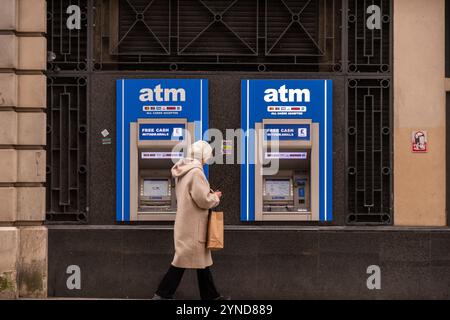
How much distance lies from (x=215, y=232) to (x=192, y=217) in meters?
0.30

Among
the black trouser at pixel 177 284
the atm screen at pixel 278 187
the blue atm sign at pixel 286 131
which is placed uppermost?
the blue atm sign at pixel 286 131

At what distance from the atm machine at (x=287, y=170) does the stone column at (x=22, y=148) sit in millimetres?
2639

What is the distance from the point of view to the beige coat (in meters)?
9.46

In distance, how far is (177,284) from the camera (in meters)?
9.55

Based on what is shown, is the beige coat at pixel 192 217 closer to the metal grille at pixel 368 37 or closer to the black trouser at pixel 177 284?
the black trouser at pixel 177 284

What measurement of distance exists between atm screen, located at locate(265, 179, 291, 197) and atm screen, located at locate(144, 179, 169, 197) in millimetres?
1254

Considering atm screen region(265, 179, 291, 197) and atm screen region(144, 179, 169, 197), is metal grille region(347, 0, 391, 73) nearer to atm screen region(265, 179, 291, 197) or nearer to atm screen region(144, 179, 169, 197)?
atm screen region(265, 179, 291, 197)

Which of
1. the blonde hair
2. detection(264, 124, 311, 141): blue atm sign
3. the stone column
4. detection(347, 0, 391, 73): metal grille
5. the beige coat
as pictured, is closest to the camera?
the beige coat

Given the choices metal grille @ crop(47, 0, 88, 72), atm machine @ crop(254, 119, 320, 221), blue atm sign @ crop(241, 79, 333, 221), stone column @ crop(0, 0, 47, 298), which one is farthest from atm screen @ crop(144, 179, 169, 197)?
metal grille @ crop(47, 0, 88, 72)

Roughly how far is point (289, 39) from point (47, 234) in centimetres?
379

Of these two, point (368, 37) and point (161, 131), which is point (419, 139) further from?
point (161, 131)

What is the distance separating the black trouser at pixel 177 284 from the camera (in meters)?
9.52

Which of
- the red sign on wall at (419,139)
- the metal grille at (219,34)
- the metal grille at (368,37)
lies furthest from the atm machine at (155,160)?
the red sign on wall at (419,139)

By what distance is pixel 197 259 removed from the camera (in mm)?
9500
